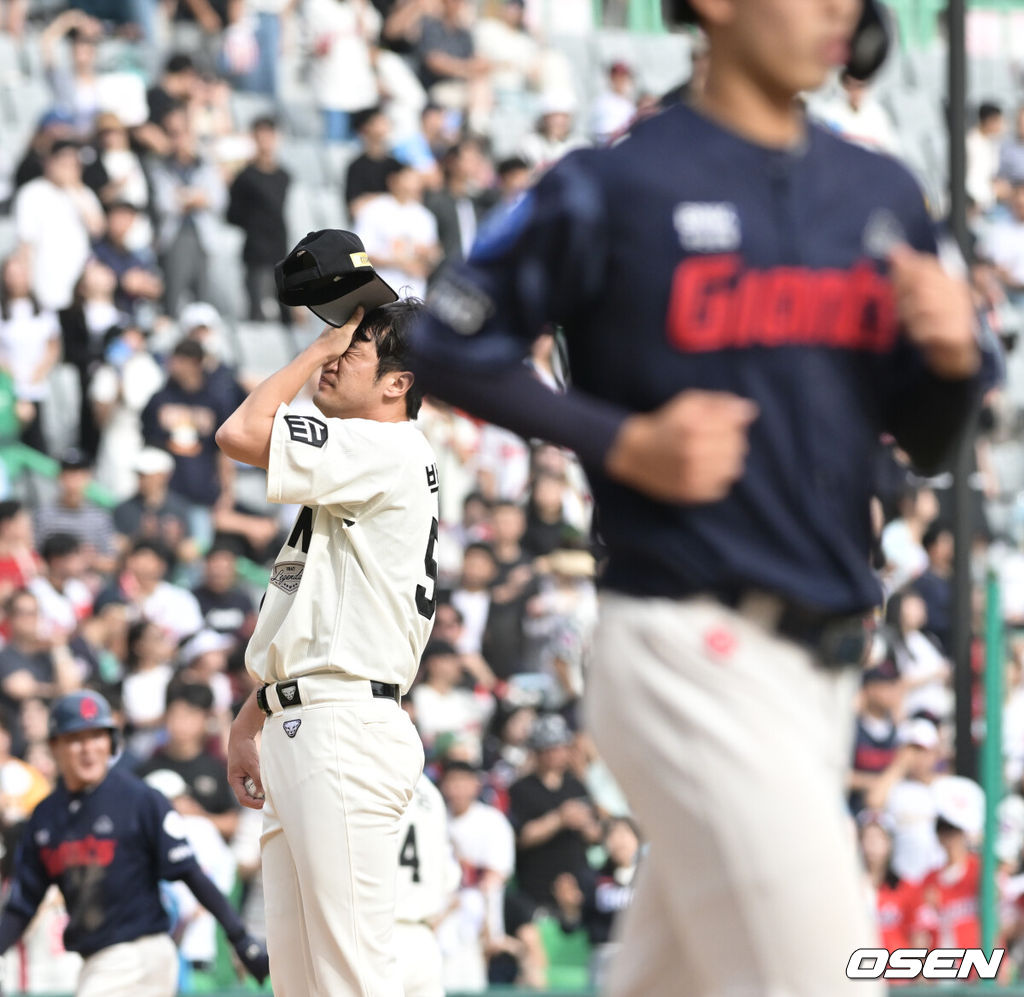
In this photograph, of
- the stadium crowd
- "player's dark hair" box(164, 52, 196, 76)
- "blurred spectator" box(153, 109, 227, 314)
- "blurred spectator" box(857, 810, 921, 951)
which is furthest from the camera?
"player's dark hair" box(164, 52, 196, 76)

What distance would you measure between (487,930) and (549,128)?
775cm

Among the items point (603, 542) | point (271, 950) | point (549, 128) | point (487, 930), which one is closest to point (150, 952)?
point (271, 950)

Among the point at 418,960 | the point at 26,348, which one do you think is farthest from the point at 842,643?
the point at 26,348

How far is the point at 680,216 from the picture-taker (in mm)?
2896

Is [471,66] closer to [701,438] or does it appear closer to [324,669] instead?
[324,669]

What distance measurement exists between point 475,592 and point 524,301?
8.60m

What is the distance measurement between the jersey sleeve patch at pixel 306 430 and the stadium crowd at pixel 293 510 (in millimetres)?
2541

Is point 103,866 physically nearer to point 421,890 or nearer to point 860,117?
point 421,890

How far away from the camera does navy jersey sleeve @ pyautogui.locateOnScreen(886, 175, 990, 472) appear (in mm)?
3016

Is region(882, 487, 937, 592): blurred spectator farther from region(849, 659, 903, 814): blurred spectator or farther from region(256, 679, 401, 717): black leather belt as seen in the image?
region(256, 679, 401, 717): black leather belt

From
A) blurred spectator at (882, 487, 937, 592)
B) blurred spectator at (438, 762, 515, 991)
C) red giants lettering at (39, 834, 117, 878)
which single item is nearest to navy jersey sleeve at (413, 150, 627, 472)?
red giants lettering at (39, 834, 117, 878)

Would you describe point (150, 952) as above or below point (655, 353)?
below

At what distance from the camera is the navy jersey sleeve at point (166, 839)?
686 centimetres

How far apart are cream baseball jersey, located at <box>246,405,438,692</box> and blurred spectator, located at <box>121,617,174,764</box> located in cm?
494
